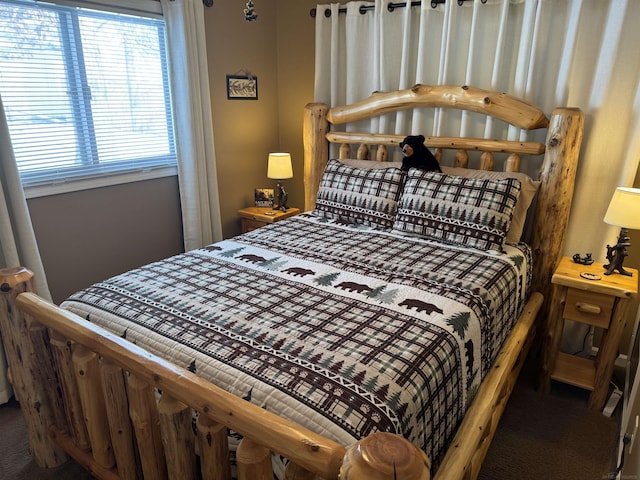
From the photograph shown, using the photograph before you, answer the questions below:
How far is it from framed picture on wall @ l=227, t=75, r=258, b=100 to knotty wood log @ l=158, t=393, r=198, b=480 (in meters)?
2.62

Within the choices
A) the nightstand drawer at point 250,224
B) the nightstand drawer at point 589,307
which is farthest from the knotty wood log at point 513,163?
the nightstand drawer at point 250,224

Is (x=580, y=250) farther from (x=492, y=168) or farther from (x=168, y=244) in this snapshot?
(x=168, y=244)

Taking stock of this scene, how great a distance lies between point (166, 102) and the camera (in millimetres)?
2992

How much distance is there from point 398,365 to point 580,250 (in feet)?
5.91

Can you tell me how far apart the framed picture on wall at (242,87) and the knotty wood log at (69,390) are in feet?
7.50

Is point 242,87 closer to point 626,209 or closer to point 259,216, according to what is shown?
point 259,216

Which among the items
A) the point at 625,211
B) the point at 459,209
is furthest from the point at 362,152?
the point at 625,211

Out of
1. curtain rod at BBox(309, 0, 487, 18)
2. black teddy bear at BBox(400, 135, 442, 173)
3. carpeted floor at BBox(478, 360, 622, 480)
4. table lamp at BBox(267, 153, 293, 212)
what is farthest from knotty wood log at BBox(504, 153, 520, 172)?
table lamp at BBox(267, 153, 293, 212)

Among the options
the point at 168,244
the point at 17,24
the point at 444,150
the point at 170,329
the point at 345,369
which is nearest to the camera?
the point at 345,369

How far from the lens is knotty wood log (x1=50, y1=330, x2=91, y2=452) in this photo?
1.50 meters

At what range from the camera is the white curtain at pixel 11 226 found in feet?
6.91

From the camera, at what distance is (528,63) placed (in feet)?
7.99

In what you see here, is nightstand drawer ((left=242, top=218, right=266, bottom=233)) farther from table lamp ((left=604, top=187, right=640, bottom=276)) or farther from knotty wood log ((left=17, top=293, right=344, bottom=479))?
table lamp ((left=604, top=187, right=640, bottom=276))

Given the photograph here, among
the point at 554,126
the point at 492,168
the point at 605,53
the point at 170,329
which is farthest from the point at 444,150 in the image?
the point at 170,329
